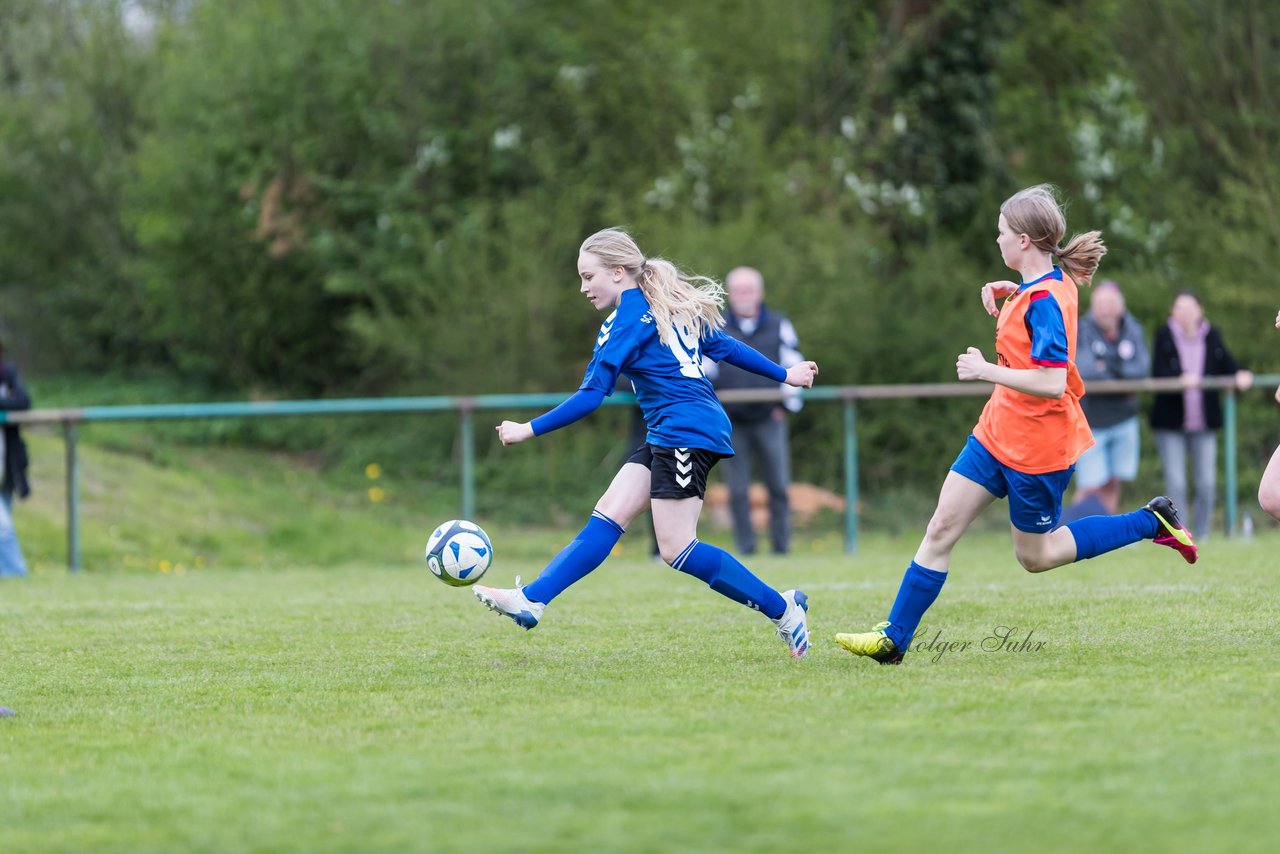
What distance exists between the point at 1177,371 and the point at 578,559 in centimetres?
779

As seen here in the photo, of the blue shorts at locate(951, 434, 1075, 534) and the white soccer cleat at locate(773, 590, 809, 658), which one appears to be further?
the white soccer cleat at locate(773, 590, 809, 658)

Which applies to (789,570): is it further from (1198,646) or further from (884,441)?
(884,441)

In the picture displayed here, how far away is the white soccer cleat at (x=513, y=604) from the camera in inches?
259

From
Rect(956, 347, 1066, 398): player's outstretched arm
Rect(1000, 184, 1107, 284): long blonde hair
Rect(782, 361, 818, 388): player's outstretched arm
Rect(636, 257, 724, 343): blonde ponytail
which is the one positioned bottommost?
Rect(956, 347, 1066, 398): player's outstretched arm

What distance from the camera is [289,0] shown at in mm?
22078

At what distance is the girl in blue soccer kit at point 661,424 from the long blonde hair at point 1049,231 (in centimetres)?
99

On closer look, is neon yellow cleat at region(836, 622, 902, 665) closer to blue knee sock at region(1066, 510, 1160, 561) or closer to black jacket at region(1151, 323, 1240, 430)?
blue knee sock at region(1066, 510, 1160, 561)

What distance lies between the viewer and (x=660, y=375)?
6.66 metres

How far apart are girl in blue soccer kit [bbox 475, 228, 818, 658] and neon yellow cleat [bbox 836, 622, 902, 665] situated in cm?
24

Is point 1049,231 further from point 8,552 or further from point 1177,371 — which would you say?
point 8,552

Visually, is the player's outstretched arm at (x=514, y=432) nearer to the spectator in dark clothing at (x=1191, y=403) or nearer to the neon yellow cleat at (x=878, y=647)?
Result: the neon yellow cleat at (x=878, y=647)

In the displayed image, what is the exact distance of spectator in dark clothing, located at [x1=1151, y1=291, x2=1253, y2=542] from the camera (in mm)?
12859

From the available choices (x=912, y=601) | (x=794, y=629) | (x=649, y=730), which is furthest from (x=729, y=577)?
(x=649, y=730)

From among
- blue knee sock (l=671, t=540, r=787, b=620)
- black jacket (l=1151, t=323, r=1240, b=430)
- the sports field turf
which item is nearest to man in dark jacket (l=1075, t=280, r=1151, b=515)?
black jacket (l=1151, t=323, r=1240, b=430)
